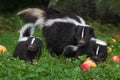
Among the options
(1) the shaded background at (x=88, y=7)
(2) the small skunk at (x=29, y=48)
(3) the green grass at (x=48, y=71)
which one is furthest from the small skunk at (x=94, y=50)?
(1) the shaded background at (x=88, y=7)

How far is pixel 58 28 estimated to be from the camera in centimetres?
899

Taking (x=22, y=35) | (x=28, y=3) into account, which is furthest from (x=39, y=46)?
(x=28, y=3)

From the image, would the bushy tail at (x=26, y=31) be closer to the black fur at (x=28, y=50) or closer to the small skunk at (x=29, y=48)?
the small skunk at (x=29, y=48)

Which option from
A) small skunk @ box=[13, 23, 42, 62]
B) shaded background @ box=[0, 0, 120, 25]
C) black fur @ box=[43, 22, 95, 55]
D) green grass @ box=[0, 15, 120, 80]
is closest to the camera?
green grass @ box=[0, 15, 120, 80]

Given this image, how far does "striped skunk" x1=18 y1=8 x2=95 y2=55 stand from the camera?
28.7 ft

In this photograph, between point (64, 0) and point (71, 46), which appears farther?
point (64, 0)

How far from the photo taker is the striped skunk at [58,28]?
876 centimetres

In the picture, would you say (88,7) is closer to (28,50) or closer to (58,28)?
(58,28)

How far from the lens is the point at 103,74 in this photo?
6758 mm

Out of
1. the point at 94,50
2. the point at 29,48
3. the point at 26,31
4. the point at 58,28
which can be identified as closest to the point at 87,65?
the point at 94,50

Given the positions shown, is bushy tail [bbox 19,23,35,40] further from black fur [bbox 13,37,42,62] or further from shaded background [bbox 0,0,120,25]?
shaded background [bbox 0,0,120,25]

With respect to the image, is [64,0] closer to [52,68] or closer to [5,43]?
[5,43]

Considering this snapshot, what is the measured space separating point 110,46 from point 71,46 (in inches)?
73.1

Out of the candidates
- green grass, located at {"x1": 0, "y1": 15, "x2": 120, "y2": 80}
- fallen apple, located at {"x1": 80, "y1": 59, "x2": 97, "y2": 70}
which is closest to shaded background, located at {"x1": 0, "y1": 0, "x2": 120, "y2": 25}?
fallen apple, located at {"x1": 80, "y1": 59, "x2": 97, "y2": 70}
